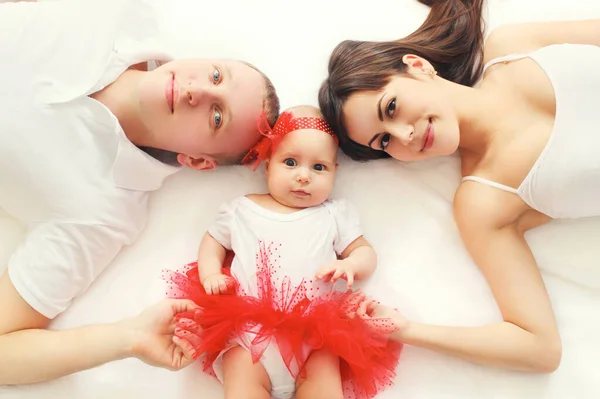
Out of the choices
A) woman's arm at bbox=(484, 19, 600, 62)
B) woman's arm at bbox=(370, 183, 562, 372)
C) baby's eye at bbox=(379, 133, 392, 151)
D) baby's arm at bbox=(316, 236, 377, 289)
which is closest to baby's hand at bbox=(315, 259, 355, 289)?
baby's arm at bbox=(316, 236, 377, 289)

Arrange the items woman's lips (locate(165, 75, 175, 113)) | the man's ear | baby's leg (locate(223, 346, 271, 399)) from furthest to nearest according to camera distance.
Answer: the man's ear < woman's lips (locate(165, 75, 175, 113)) < baby's leg (locate(223, 346, 271, 399))

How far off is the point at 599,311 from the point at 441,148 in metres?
0.53

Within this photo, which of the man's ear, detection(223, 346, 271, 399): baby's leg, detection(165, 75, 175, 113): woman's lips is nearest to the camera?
detection(223, 346, 271, 399): baby's leg

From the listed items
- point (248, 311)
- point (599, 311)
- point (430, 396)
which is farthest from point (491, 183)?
point (248, 311)

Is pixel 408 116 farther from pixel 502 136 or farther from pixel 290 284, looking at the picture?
pixel 290 284

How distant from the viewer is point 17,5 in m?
1.31

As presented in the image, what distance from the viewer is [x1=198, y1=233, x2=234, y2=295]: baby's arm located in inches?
46.9

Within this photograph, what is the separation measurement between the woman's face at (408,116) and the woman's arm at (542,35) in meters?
0.21

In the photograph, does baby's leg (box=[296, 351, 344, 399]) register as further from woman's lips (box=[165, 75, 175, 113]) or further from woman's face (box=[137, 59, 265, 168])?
woman's lips (box=[165, 75, 175, 113])

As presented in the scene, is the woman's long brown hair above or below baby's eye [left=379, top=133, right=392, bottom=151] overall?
above

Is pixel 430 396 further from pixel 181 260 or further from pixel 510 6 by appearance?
pixel 510 6

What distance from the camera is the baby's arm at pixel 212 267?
3.91 feet

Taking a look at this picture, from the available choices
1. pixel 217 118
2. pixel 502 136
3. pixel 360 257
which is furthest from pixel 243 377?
pixel 502 136

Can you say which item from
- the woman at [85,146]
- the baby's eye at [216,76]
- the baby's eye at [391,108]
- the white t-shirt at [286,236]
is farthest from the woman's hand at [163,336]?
the baby's eye at [391,108]
